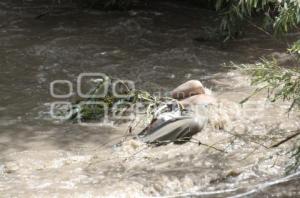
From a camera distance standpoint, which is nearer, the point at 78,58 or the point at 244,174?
the point at 244,174

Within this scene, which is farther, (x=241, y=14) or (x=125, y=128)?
(x=241, y=14)

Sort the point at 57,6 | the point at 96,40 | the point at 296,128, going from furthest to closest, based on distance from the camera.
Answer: the point at 57,6 → the point at 96,40 → the point at 296,128

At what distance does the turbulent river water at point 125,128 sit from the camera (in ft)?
15.5

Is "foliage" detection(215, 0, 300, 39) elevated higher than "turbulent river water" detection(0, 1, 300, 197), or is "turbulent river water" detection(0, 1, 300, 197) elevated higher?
"foliage" detection(215, 0, 300, 39)

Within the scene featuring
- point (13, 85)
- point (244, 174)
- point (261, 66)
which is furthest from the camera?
point (13, 85)

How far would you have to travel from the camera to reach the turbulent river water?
4738mm

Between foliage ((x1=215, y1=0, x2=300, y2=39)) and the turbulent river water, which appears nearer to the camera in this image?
the turbulent river water

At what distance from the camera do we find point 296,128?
5.65 metres

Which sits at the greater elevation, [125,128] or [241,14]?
[241,14]

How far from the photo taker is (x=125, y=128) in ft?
19.8

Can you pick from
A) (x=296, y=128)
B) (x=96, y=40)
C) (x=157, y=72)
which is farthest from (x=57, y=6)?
(x=296, y=128)

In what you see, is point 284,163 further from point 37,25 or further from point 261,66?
point 37,25

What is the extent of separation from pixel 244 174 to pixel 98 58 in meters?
4.00

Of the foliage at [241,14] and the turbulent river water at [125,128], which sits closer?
the turbulent river water at [125,128]
